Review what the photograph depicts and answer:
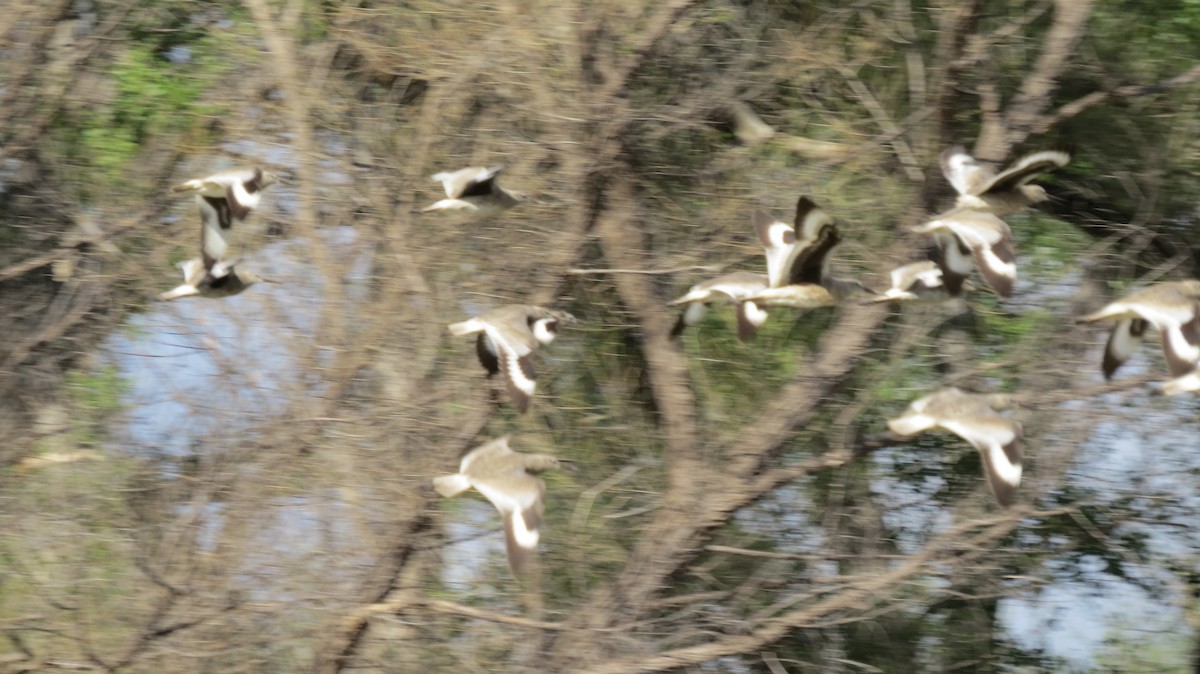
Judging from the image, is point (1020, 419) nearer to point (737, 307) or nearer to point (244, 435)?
point (737, 307)

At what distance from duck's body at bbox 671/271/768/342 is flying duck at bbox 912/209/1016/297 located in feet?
2.61

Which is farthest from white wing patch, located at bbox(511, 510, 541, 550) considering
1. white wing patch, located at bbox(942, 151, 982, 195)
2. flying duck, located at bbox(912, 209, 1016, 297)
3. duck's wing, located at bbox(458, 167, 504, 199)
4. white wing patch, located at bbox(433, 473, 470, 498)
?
white wing patch, located at bbox(942, 151, 982, 195)

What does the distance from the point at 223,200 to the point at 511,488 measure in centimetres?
213

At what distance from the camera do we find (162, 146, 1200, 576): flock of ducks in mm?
6938

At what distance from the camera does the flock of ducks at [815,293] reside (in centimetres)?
694

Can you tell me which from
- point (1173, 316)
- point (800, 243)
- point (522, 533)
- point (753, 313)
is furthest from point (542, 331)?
point (1173, 316)

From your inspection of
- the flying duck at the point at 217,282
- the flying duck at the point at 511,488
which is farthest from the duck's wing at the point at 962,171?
the flying duck at the point at 217,282

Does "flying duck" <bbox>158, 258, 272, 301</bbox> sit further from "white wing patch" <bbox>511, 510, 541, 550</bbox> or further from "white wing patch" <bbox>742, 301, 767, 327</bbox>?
"white wing patch" <bbox>742, 301, 767, 327</bbox>

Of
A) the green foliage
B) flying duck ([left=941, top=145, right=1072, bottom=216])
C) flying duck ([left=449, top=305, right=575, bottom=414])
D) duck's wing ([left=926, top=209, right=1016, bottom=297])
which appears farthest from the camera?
the green foliage

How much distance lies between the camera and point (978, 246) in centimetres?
717

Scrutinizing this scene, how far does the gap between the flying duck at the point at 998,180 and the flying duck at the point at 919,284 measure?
33 centimetres

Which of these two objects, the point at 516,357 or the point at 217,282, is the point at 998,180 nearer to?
the point at 516,357

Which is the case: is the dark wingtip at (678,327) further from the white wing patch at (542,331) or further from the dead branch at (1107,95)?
the dead branch at (1107,95)

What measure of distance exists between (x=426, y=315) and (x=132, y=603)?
195 cm
